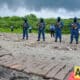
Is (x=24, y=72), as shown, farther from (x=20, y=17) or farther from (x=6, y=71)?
(x=20, y=17)

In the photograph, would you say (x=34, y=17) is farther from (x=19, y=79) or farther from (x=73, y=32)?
(x=19, y=79)

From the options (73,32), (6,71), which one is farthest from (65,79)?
(73,32)

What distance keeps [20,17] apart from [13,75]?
69523mm

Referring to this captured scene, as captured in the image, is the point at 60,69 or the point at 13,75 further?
the point at 60,69

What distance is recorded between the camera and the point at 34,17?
78.3m

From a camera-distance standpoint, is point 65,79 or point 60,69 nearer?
point 65,79

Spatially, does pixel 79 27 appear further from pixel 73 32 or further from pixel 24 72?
pixel 24 72

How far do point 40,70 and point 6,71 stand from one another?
94 cm

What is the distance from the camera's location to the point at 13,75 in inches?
340

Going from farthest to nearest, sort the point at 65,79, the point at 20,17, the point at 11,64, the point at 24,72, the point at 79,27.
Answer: the point at 20,17, the point at 79,27, the point at 11,64, the point at 24,72, the point at 65,79

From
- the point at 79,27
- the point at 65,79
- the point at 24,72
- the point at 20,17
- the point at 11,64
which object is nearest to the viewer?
the point at 65,79

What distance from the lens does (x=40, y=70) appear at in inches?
355

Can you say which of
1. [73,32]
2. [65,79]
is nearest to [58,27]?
[73,32]

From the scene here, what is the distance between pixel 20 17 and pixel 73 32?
5663 centimetres
